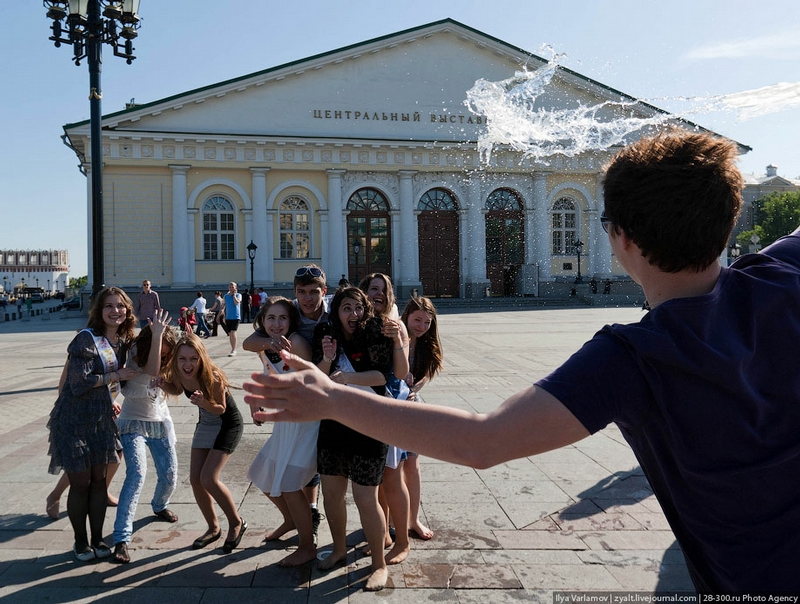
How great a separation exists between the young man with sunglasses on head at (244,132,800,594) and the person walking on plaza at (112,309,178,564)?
130 inches

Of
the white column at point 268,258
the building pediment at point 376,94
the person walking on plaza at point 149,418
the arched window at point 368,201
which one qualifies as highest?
the building pediment at point 376,94

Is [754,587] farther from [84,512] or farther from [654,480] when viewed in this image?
[84,512]

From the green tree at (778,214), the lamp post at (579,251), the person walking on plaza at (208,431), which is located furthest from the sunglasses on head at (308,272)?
the green tree at (778,214)

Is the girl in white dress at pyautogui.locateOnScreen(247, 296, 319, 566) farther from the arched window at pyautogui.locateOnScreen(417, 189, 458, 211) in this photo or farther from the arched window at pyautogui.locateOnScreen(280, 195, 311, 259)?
the arched window at pyautogui.locateOnScreen(417, 189, 458, 211)

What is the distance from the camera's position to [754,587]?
1463mm

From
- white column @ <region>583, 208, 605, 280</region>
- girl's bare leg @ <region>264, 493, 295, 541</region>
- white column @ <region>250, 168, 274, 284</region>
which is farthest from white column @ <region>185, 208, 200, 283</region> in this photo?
girl's bare leg @ <region>264, 493, 295, 541</region>

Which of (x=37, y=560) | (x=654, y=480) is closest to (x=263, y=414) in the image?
(x=654, y=480)

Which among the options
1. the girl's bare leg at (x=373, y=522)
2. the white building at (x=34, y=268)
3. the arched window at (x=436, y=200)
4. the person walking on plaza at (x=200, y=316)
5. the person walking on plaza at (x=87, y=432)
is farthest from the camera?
the white building at (x=34, y=268)

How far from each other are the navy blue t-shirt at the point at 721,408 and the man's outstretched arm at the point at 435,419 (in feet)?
0.20

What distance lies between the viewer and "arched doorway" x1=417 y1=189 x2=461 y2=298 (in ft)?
129

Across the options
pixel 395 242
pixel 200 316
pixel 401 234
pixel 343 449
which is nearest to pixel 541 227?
pixel 401 234

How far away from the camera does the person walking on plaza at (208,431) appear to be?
4371 millimetres

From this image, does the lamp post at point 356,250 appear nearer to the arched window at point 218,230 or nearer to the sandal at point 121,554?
the arched window at point 218,230

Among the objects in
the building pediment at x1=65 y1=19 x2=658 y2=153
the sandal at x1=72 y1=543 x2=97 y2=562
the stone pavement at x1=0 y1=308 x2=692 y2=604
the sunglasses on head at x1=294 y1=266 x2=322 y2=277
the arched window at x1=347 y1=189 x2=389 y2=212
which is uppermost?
the building pediment at x1=65 y1=19 x2=658 y2=153
